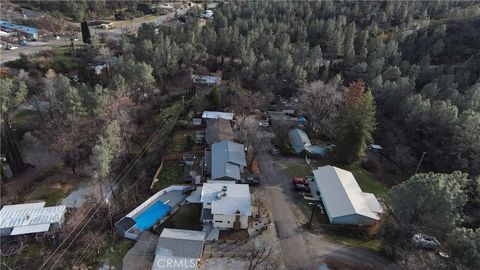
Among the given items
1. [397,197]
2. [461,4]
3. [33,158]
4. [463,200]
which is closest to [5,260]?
[33,158]

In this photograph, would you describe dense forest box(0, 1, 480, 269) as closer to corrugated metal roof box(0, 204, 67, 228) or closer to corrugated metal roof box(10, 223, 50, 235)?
corrugated metal roof box(0, 204, 67, 228)

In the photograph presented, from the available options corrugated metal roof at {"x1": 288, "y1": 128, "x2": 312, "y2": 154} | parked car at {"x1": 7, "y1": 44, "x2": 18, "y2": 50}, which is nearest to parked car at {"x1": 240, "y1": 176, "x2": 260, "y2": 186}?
corrugated metal roof at {"x1": 288, "y1": 128, "x2": 312, "y2": 154}

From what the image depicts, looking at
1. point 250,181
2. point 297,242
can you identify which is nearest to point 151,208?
point 250,181

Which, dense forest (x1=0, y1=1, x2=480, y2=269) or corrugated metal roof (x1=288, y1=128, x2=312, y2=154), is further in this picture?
corrugated metal roof (x1=288, y1=128, x2=312, y2=154)

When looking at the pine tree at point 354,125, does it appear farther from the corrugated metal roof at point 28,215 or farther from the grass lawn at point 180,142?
the corrugated metal roof at point 28,215

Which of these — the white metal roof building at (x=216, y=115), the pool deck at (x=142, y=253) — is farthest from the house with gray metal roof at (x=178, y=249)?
the white metal roof building at (x=216, y=115)

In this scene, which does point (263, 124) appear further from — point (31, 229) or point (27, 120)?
point (27, 120)
